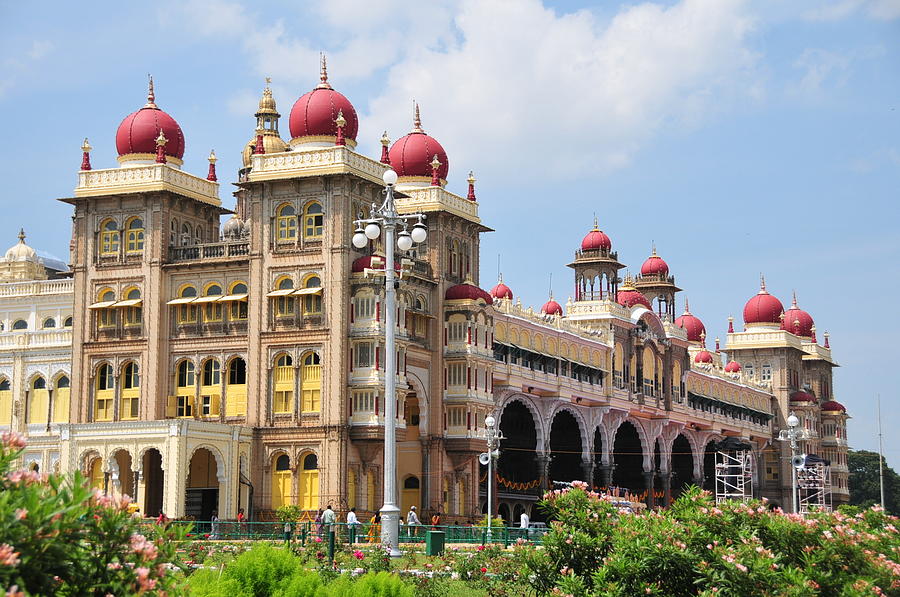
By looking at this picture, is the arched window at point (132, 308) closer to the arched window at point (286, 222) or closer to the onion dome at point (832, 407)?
the arched window at point (286, 222)

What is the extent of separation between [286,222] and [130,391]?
11.2m

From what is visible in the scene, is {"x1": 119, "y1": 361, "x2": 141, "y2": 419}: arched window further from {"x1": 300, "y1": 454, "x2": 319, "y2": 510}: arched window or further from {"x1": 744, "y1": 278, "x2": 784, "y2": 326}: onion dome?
{"x1": 744, "y1": 278, "x2": 784, "y2": 326}: onion dome

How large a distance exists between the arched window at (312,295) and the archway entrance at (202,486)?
27.0 feet

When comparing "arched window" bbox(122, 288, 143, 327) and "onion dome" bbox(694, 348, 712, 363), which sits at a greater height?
"onion dome" bbox(694, 348, 712, 363)

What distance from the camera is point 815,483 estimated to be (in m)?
115

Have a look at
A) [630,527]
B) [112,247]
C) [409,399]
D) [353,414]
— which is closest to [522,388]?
[409,399]

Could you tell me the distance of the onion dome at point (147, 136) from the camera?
62969mm

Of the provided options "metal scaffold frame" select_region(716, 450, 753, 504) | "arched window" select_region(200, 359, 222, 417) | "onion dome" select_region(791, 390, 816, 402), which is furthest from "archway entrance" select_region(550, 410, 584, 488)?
"onion dome" select_region(791, 390, 816, 402)

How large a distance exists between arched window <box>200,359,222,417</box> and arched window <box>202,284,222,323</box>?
198 cm

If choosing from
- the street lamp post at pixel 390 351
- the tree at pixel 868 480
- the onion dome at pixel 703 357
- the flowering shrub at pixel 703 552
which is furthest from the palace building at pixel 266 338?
the tree at pixel 868 480

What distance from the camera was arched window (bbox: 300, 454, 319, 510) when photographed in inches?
2249

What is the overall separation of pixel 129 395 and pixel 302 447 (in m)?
9.74

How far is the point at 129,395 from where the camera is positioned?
203 feet

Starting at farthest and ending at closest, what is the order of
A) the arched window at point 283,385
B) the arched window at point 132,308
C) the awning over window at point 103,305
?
the awning over window at point 103,305 < the arched window at point 132,308 < the arched window at point 283,385
